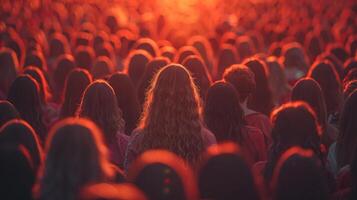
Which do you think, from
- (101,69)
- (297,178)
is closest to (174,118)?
(297,178)

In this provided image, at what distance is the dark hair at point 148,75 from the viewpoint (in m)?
12.5

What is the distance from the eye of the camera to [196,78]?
12859 mm

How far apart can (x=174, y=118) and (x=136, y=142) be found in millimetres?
377

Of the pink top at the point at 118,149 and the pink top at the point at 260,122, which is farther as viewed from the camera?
the pink top at the point at 260,122

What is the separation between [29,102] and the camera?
10375 mm

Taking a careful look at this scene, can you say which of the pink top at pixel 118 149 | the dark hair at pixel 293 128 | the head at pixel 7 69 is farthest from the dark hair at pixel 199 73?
the dark hair at pixel 293 128

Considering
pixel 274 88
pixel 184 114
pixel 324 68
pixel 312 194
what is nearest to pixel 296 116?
pixel 184 114

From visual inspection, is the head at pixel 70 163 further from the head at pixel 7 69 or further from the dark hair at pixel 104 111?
the head at pixel 7 69

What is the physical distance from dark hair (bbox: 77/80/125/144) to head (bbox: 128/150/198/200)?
3.07 metres

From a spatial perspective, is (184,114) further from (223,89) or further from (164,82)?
(223,89)

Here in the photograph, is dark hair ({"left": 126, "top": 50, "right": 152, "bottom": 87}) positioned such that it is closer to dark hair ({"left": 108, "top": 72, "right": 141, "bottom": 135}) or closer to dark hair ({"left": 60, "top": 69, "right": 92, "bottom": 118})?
dark hair ({"left": 60, "top": 69, "right": 92, "bottom": 118})

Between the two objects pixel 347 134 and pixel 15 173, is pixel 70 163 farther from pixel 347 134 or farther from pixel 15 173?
pixel 347 134

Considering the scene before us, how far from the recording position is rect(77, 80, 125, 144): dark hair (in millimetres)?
8836

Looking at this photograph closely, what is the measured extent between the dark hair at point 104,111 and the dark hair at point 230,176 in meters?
3.08
